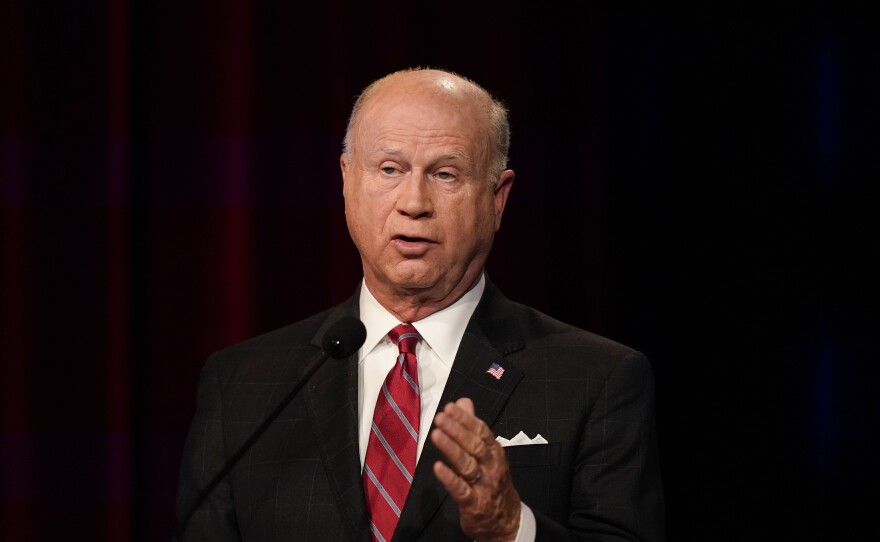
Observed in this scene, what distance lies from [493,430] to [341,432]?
269 millimetres

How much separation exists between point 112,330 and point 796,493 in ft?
6.09

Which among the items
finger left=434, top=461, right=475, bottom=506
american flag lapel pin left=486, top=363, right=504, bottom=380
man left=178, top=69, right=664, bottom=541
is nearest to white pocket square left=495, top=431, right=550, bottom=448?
man left=178, top=69, right=664, bottom=541

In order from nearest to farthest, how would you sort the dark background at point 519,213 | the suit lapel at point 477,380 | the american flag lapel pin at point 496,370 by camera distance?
the suit lapel at point 477,380 < the american flag lapel pin at point 496,370 < the dark background at point 519,213

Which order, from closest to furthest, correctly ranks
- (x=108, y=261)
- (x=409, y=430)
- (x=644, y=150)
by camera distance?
(x=409, y=430) → (x=108, y=261) → (x=644, y=150)

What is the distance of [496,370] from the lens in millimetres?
2137

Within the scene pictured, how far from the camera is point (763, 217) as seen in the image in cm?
320

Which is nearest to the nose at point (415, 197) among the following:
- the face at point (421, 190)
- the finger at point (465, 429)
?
the face at point (421, 190)

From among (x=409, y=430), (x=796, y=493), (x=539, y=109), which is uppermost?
(x=539, y=109)

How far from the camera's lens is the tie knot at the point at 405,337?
2176 mm

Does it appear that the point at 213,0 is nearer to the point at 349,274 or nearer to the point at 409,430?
the point at 349,274

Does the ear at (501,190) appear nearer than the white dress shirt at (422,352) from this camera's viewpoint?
No

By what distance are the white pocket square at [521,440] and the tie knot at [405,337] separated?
25 cm

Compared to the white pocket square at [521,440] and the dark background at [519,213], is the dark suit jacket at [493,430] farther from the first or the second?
the dark background at [519,213]

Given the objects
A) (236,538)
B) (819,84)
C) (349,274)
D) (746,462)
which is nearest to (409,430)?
(236,538)
